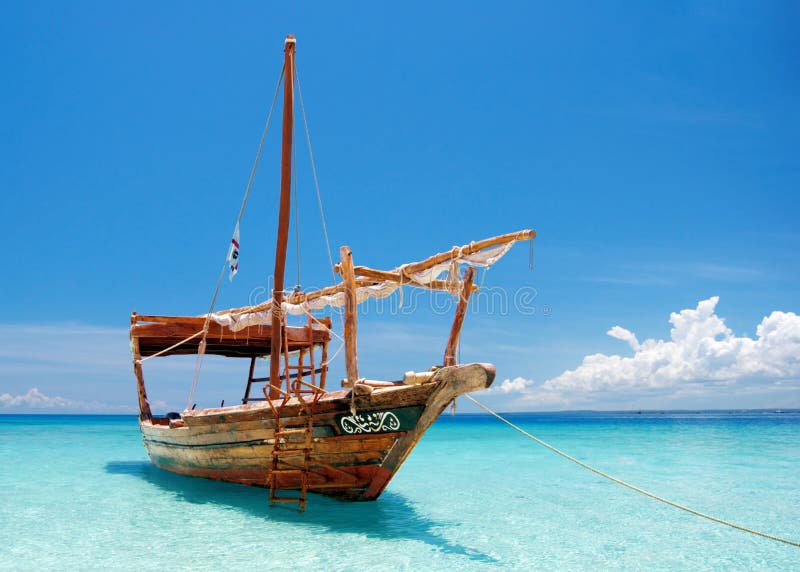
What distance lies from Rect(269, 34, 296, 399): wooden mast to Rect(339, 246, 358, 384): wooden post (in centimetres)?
264

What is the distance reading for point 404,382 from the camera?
7.61 meters

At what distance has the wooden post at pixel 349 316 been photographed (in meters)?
7.65

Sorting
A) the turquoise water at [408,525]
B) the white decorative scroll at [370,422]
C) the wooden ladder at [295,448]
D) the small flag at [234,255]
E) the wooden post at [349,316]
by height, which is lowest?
the turquoise water at [408,525]

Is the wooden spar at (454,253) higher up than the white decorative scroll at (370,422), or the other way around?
the wooden spar at (454,253)

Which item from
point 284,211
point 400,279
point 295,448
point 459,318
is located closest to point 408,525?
point 295,448

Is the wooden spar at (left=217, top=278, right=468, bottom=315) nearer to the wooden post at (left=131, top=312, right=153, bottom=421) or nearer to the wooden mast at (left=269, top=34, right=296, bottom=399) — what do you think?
the wooden mast at (left=269, top=34, right=296, bottom=399)

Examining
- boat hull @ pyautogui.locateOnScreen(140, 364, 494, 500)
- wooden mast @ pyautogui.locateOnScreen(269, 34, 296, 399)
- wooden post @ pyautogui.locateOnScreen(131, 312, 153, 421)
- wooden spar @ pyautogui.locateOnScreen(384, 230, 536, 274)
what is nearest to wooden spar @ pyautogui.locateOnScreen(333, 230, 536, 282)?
wooden spar @ pyautogui.locateOnScreen(384, 230, 536, 274)

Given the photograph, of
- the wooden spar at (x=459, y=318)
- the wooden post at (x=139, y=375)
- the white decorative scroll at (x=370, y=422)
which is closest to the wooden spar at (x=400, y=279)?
the wooden spar at (x=459, y=318)

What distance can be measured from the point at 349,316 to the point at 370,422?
1.40 m

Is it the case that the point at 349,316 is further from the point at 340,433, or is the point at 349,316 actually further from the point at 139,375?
the point at 139,375

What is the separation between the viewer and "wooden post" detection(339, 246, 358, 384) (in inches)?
301

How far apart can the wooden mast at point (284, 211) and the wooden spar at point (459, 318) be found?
11.0 feet

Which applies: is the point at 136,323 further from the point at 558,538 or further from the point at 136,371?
the point at 558,538

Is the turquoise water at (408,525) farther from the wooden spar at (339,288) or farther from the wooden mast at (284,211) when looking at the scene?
the wooden spar at (339,288)
